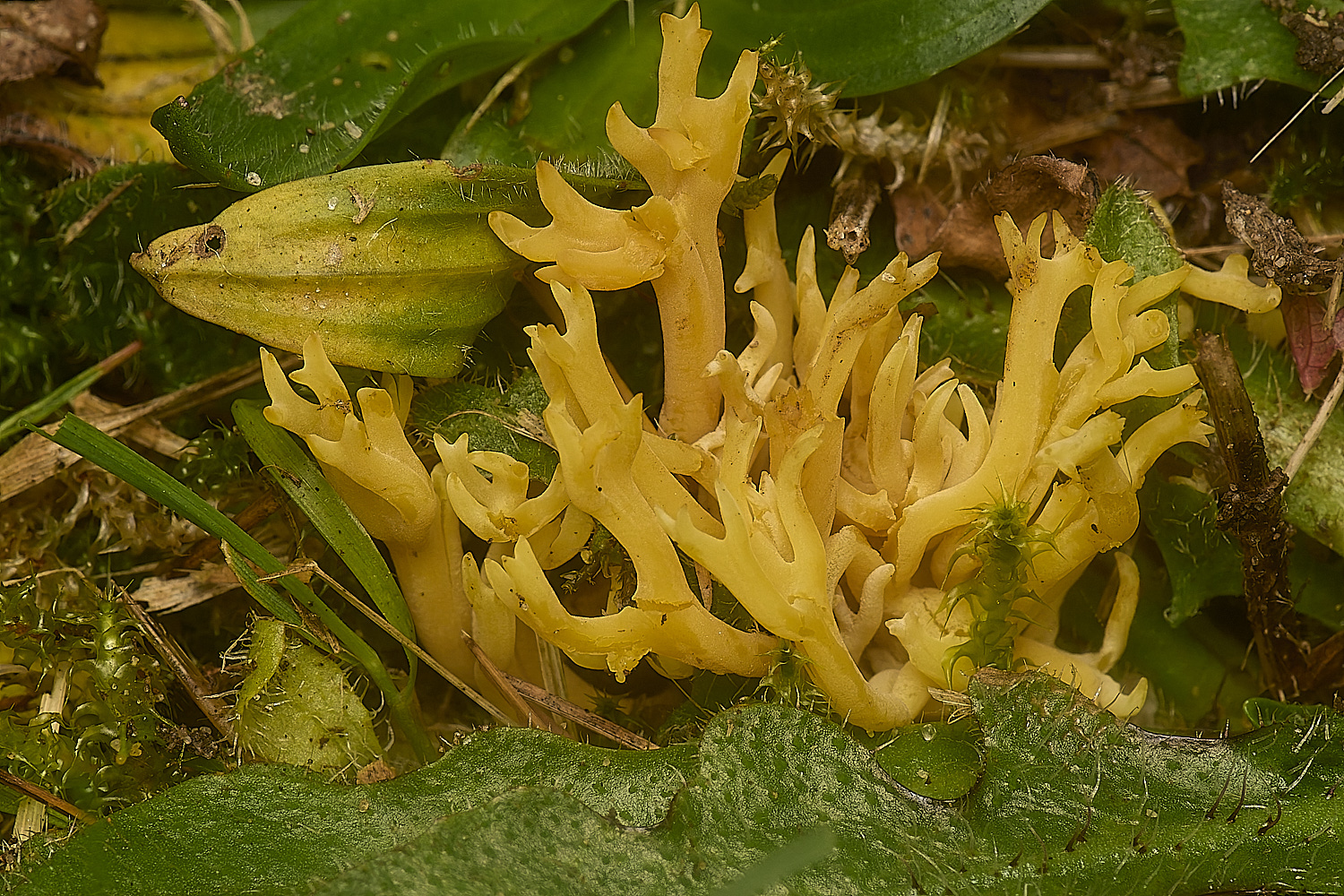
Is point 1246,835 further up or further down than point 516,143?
further down

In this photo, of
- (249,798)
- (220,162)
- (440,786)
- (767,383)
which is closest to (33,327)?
(220,162)

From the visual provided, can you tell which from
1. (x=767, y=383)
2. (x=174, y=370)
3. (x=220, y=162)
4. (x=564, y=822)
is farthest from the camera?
(x=174, y=370)

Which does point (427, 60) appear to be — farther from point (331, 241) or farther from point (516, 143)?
point (331, 241)

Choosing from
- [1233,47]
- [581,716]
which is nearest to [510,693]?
[581,716]

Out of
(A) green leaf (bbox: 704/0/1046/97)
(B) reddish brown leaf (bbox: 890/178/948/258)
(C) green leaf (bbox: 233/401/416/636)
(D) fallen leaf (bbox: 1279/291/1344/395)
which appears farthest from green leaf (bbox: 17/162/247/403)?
(D) fallen leaf (bbox: 1279/291/1344/395)

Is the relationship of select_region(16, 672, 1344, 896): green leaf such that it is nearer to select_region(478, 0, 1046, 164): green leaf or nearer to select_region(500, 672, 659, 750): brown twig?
select_region(500, 672, 659, 750): brown twig

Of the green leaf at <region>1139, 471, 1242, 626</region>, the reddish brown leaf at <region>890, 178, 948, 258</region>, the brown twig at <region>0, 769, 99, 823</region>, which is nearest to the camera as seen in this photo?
the brown twig at <region>0, 769, 99, 823</region>
